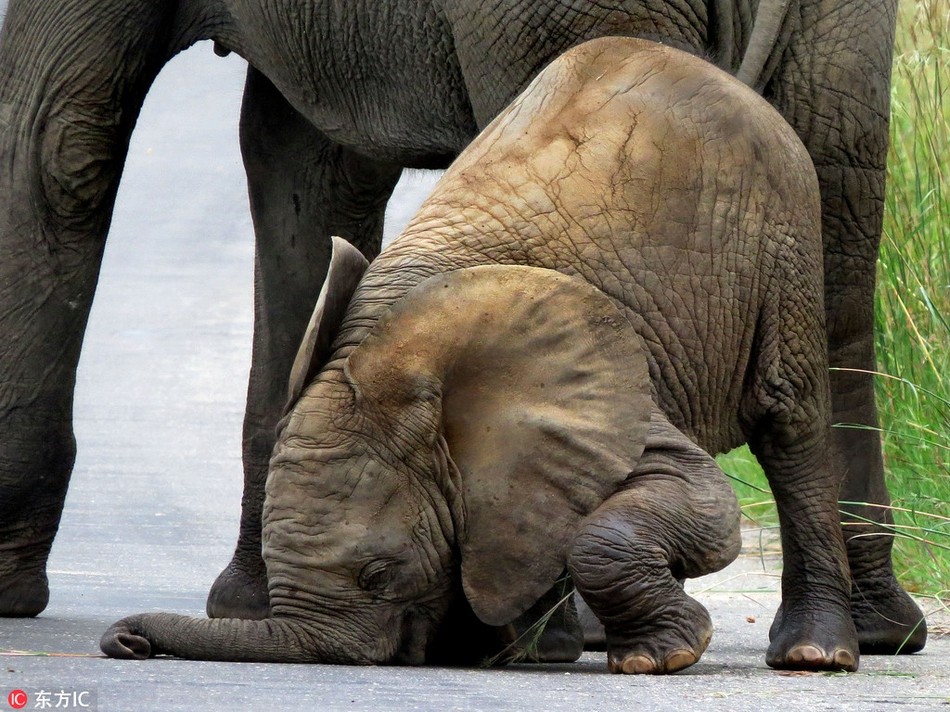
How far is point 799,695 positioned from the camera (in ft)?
14.8

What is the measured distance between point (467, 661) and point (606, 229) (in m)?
1.01

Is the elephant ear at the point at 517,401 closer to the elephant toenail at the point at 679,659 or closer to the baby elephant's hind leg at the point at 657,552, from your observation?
the baby elephant's hind leg at the point at 657,552

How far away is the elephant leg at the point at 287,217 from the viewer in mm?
6793

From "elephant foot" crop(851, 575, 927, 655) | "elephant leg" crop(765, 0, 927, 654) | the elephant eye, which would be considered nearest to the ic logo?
the elephant eye

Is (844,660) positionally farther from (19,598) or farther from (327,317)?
(19,598)

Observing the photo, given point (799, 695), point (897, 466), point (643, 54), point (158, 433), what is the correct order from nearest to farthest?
point (799, 695), point (643, 54), point (897, 466), point (158, 433)

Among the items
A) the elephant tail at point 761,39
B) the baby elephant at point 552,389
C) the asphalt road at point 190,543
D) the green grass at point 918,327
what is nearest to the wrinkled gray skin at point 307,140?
the elephant tail at point 761,39

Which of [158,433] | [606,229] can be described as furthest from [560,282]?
[158,433]

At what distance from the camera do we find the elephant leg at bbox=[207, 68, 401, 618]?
6.79 metres

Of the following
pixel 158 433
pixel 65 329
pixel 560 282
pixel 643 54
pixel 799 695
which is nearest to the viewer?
pixel 799 695

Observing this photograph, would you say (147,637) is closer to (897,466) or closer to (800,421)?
(800,421)

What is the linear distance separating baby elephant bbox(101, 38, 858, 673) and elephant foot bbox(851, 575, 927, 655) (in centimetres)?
49

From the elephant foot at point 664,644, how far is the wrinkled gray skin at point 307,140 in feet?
3.28

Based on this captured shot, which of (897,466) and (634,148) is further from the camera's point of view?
(897,466)
